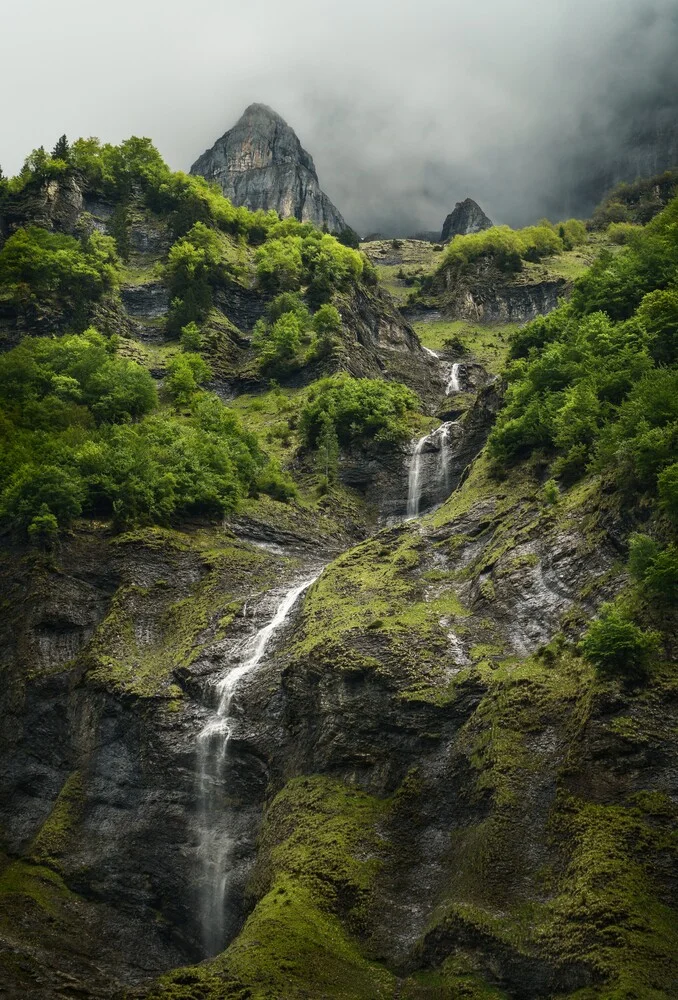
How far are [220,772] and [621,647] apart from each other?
1642 cm

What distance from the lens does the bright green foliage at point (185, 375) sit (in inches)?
2736

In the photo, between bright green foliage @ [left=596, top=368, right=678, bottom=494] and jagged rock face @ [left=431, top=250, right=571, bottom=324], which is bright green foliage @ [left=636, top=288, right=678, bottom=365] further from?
jagged rock face @ [left=431, top=250, right=571, bottom=324]

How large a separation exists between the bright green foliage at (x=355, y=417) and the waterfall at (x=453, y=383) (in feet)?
70.0

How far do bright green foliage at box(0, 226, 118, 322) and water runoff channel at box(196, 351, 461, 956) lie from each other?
43675mm

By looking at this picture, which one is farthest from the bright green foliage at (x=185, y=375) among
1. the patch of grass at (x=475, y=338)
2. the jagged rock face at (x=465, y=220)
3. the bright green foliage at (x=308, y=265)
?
the jagged rock face at (x=465, y=220)

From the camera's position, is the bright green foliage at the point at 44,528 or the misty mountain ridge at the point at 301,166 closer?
the bright green foliage at the point at 44,528

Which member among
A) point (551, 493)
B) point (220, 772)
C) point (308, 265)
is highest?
point (308, 265)

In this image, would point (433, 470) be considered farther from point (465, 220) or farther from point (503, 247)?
point (465, 220)

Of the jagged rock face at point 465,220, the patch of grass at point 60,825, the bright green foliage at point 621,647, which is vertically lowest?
the patch of grass at point 60,825

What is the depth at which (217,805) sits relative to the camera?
32.6 meters

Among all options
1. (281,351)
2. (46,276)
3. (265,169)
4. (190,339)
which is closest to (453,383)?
(281,351)

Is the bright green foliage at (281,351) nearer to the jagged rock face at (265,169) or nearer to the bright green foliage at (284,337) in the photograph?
the bright green foliage at (284,337)

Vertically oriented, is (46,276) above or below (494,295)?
below

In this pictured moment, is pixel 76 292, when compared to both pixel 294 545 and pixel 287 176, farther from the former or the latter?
pixel 287 176
